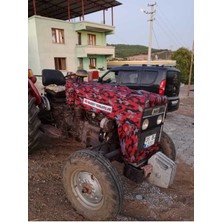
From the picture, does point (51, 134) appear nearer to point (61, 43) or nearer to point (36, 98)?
point (36, 98)

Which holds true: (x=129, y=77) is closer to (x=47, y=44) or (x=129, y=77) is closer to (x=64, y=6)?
(x=47, y=44)

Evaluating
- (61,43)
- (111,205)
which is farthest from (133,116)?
(61,43)

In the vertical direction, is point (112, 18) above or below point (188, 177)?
above

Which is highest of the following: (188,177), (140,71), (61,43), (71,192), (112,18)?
(112,18)

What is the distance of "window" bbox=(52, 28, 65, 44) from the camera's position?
14302mm

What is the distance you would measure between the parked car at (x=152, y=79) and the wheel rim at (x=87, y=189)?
3.38 metres

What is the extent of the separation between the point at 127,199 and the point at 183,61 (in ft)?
63.9

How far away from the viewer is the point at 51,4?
15.3 meters

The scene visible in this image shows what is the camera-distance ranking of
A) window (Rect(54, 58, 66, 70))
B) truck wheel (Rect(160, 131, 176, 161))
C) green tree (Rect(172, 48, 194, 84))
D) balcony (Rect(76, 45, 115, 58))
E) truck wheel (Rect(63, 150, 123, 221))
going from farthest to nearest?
green tree (Rect(172, 48, 194, 84)) < balcony (Rect(76, 45, 115, 58)) < window (Rect(54, 58, 66, 70)) < truck wheel (Rect(160, 131, 176, 161)) < truck wheel (Rect(63, 150, 123, 221))

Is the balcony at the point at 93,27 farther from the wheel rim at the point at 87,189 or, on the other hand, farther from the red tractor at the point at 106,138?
the wheel rim at the point at 87,189

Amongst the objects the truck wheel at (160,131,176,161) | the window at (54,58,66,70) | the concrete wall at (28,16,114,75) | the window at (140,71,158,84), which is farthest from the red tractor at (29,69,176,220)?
the window at (54,58,66,70)

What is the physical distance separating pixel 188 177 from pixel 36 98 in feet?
8.47

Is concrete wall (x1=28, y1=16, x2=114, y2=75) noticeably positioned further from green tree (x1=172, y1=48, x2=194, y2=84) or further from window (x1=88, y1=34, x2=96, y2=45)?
green tree (x1=172, y1=48, x2=194, y2=84)

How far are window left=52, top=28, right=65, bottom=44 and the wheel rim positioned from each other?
14153 mm
